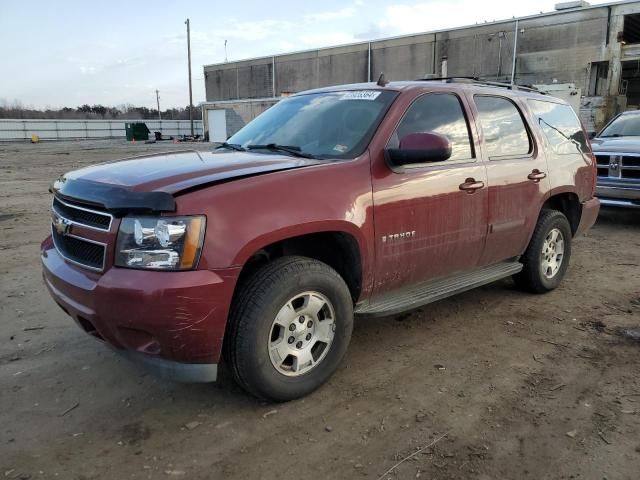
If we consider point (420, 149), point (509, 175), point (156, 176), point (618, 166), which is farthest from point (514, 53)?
point (156, 176)

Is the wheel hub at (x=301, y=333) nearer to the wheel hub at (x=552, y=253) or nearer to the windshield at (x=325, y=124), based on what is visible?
the windshield at (x=325, y=124)

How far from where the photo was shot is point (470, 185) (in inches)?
160

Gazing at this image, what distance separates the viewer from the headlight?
269 cm

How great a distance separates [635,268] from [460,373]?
3790 mm

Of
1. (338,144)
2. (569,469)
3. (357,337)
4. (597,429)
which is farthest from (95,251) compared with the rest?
(597,429)

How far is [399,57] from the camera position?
49.0m

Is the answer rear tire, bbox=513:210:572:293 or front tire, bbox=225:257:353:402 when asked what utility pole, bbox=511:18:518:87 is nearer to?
rear tire, bbox=513:210:572:293

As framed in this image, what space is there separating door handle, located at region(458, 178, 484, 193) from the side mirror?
0.55 metres

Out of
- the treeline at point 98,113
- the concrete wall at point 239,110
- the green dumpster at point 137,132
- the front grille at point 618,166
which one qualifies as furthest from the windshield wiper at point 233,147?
the treeline at point 98,113

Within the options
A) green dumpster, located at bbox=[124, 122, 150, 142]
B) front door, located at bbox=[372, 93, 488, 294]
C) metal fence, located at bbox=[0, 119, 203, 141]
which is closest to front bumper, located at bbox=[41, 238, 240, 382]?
front door, located at bbox=[372, 93, 488, 294]

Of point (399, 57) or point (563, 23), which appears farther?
point (399, 57)

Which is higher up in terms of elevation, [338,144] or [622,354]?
[338,144]

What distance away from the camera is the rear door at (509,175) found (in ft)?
14.2

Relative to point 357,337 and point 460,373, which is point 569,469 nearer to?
point 460,373
